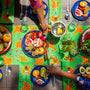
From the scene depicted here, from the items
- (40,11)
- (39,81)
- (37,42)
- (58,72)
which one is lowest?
(39,81)

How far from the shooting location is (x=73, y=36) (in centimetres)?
146

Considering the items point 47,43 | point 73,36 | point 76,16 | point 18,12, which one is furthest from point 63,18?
point 18,12

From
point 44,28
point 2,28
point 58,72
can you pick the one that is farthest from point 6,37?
point 58,72

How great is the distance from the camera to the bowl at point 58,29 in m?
1.34

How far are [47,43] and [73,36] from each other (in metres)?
0.34

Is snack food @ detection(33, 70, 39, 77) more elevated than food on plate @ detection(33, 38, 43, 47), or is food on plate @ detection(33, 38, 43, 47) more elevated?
food on plate @ detection(33, 38, 43, 47)

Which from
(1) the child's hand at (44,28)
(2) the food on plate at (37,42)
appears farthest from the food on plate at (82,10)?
(2) the food on plate at (37,42)

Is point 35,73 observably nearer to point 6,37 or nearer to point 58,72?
point 58,72

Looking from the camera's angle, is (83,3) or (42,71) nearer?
(42,71)

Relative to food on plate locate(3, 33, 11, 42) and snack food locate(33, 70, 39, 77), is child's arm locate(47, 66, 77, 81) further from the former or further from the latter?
food on plate locate(3, 33, 11, 42)

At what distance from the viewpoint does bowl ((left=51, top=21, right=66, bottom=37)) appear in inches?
52.6

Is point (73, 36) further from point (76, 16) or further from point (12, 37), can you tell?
point (12, 37)

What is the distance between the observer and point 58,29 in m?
1.33

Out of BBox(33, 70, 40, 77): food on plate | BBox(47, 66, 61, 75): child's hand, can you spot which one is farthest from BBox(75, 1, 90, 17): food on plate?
BBox(33, 70, 40, 77): food on plate
